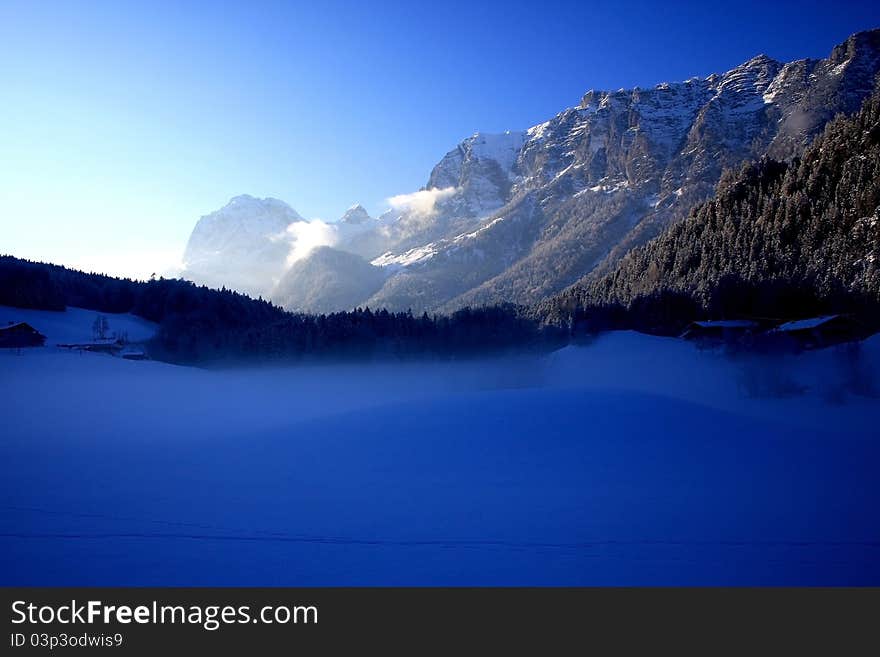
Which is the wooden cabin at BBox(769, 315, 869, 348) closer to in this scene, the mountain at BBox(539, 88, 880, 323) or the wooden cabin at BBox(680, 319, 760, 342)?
the wooden cabin at BBox(680, 319, 760, 342)

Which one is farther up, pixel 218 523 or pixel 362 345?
pixel 362 345

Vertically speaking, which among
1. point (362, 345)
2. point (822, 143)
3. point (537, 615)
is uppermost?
point (822, 143)

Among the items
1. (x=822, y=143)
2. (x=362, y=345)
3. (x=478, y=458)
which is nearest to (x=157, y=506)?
(x=478, y=458)

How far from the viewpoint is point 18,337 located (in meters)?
55.4

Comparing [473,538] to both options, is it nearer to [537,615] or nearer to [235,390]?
[537,615]

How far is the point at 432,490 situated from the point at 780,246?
86.2 meters

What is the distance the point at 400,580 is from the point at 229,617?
11.1ft

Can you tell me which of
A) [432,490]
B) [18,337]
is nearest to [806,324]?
[432,490]

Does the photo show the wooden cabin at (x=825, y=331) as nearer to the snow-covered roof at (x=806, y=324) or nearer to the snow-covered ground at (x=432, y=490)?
the snow-covered roof at (x=806, y=324)

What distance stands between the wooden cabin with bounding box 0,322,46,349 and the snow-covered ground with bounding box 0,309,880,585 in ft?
86.4

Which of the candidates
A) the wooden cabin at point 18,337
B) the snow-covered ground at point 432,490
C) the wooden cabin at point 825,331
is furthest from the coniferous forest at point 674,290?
the snow-covered ground at point 432,490

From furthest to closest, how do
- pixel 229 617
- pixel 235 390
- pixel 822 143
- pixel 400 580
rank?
pixel 822 143 < pixel 235 390 < pixel 400 580 < pixel 229 617

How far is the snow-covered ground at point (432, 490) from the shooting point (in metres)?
10.8

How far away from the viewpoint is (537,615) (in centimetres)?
927
